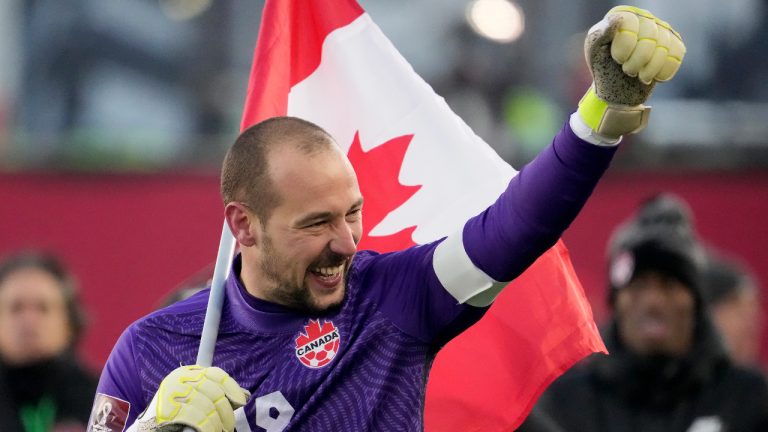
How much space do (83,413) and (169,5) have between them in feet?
15.8

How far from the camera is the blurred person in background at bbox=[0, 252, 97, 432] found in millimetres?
7012

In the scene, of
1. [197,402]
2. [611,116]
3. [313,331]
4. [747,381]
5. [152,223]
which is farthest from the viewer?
[152,223]

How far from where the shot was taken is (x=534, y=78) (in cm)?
1093

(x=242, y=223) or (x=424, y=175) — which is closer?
(x=242, y=223)

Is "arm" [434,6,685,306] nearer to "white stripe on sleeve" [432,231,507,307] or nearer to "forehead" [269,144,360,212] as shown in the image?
"white stripe on sleeve" [432,231,507,307]

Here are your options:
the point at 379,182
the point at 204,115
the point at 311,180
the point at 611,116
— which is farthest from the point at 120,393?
the point at 204,115

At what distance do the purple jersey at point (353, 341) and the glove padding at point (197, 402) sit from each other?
0.15 metres

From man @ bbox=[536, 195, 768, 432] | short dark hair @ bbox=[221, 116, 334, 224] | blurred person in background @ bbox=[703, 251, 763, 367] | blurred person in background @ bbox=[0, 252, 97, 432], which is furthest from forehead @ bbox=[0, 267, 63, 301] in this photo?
short dark hair @ bbox=[221, 116, 334, 224]

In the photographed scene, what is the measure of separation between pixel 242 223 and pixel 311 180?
268 mm

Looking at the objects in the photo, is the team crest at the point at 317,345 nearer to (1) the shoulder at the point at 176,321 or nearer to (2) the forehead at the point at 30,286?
Answer: (1) the shoulder at the point at 176,321

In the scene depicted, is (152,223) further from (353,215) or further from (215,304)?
(353,215)

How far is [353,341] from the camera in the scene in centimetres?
423

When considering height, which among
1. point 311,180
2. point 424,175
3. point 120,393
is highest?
point 311,180

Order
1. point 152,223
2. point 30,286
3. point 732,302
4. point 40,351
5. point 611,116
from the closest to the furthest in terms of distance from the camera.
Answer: point 611,116 → point 40,351 → point 30,286 → point 732,302 → point 152,223
